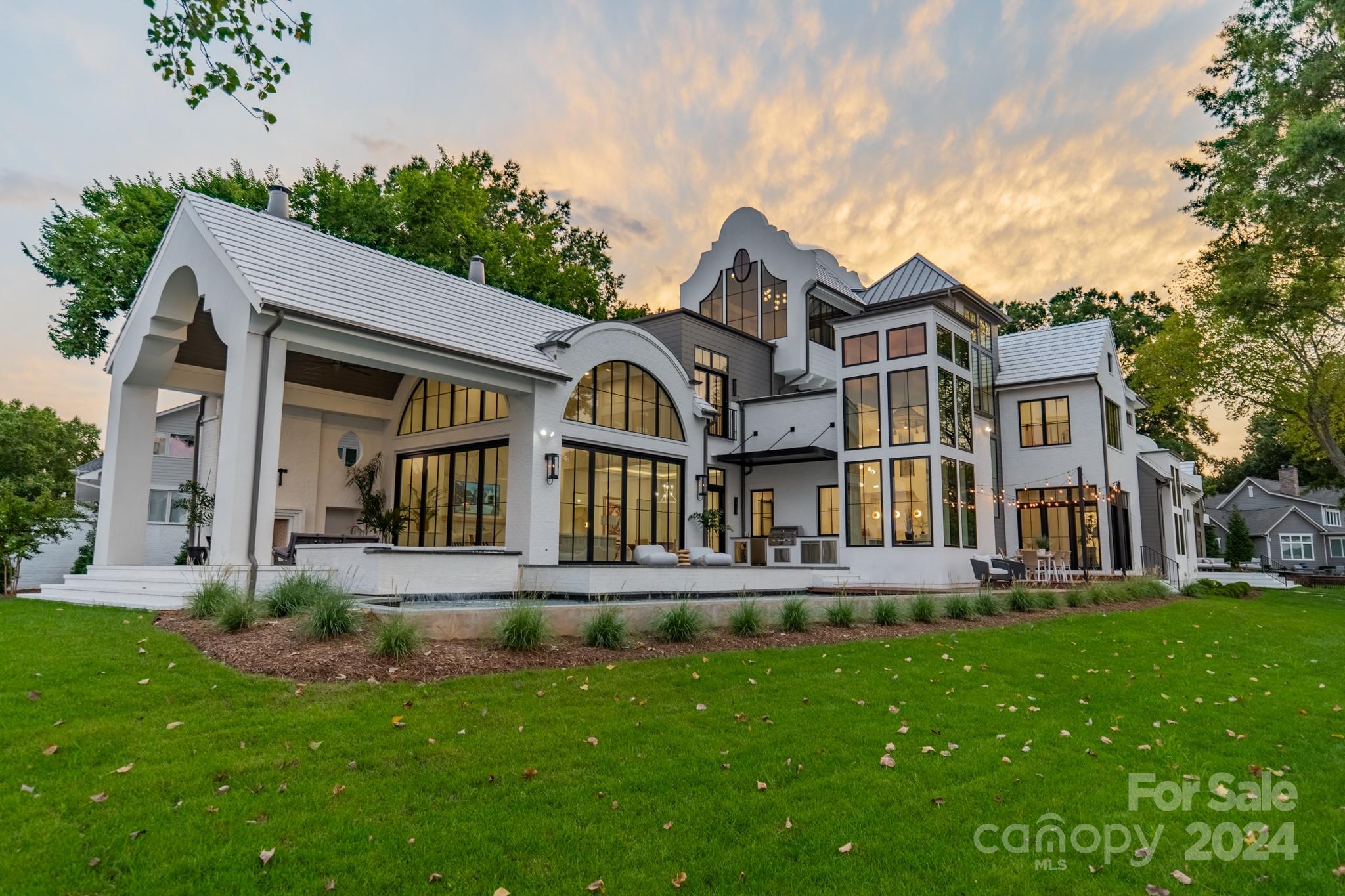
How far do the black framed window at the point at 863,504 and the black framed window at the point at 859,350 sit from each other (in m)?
2.67

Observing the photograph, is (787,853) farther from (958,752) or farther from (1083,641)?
(1083,641)

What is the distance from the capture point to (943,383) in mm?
18250

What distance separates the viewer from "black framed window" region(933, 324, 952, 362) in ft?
59.4

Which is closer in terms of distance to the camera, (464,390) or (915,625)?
(915,625)

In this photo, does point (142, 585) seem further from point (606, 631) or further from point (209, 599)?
point (606, 631)

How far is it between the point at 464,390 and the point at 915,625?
1062 cm

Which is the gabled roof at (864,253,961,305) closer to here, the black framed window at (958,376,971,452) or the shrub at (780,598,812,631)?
the black framed window at (958,376,971,452)

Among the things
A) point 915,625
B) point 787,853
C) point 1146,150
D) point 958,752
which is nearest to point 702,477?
point 915,625

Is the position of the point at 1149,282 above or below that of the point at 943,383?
above

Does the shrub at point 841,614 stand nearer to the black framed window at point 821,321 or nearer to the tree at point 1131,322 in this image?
the black framed window at point 821,321

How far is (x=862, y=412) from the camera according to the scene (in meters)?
18.7

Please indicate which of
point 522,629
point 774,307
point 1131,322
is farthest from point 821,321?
point 1131,322

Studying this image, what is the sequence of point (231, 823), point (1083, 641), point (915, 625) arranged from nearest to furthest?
point (231, 823) < point (1083, 641) < point (915, 625)

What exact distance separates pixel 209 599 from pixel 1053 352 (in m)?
21.9
